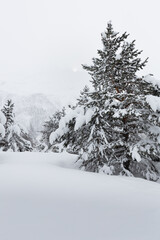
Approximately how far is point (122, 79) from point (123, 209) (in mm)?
5994

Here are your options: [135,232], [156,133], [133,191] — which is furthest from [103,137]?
[135,232]

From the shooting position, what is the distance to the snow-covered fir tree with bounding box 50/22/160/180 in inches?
220

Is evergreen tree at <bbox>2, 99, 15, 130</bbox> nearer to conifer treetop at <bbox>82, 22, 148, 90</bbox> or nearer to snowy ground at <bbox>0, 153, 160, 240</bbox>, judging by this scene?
conifer treetop at <bbox>82, 22, 148, 90</bbox>

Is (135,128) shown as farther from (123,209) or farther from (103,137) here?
(123,209)

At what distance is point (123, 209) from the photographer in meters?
2.11

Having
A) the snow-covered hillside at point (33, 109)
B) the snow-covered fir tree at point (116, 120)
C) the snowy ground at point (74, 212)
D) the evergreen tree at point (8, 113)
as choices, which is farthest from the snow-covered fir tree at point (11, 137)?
the snow-covered hillside at point (33, 109)

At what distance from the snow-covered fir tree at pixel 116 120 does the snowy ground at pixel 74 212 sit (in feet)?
8.75

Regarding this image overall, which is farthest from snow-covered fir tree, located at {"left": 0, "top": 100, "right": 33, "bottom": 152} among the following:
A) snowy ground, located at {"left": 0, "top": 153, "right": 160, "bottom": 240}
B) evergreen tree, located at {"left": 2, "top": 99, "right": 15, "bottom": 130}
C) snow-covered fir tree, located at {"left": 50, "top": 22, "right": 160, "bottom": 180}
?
snowy ground, located at {"left": 0, "top": 153, "right": 160, "bottom": 240}

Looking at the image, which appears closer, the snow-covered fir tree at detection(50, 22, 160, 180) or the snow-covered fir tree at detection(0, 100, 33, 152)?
the snow-covered fir tree at detection(50, 22, 160, 180)

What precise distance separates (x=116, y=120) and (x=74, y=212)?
515 centimetres

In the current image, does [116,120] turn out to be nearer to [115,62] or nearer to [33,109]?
[115,62]

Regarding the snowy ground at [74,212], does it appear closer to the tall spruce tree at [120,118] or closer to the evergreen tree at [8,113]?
the tall spruce tree at [120,118]

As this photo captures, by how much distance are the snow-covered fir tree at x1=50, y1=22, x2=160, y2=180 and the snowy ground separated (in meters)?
2.67

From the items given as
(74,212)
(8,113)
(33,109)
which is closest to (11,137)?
(8,113)
